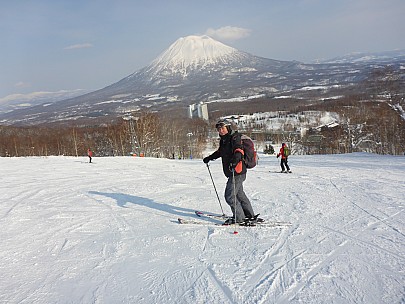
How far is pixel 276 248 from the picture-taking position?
4.24 meters

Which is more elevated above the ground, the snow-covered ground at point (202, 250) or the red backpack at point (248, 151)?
the red backpack at point (248, 151)

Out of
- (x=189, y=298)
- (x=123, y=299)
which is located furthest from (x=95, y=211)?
(x=189, y=298)

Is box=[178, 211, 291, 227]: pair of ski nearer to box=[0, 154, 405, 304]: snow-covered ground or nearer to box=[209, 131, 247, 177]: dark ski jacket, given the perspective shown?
box=[0, 154, 405, 304]: snow-covered ground

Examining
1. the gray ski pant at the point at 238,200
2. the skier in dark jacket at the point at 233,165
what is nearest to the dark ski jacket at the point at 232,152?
the skier in dark jacket at the point at 233,165

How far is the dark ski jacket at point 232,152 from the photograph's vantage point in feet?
15.5

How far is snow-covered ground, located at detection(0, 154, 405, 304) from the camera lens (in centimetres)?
330

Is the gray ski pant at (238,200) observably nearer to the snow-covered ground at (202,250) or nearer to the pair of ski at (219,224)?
the pair of ski at (219,224)

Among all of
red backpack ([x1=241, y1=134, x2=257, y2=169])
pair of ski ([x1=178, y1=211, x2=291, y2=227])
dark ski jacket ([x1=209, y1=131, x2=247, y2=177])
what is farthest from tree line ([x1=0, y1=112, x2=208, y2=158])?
red backpack ([x1=241, y1=134, x2=257, y2=169])

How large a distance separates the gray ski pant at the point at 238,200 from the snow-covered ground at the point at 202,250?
0.30 m

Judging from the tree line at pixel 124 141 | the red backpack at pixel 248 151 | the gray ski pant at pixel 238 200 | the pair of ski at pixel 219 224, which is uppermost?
the red backpack at pixel 248 151

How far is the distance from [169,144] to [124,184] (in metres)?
37.6

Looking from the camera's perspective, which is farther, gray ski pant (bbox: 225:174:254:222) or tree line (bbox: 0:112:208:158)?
tree line (bbox: 0:112:208:158)

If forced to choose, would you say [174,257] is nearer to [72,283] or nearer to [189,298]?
[189,298]

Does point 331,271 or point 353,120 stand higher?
point 331,271
